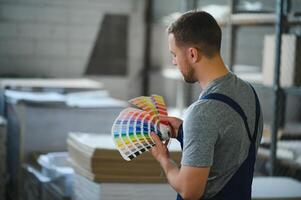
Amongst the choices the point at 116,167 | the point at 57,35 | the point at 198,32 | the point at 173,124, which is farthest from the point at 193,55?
the point at 57,35

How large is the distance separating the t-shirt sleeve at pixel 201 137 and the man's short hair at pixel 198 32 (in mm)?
177

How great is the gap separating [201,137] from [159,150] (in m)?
0.21

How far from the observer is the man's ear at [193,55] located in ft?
Result: 5.11

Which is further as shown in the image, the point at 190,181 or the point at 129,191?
the point at 129,191

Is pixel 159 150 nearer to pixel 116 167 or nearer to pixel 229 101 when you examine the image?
pixel 229 101

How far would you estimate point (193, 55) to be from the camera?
157 centimetres

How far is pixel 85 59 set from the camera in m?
5.81

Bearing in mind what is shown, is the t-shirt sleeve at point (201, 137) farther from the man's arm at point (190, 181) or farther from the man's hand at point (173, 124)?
the man's hand at point (173, 124)

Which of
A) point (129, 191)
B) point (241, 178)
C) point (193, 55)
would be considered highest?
point (193, 55)

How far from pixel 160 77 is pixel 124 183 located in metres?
3.53

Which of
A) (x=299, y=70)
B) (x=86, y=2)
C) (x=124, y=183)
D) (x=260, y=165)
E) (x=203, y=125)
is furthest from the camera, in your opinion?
(x=86, y=2)

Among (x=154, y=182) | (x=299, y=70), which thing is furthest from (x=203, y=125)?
(x=299, y=70)

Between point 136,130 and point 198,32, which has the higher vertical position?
point 198,32

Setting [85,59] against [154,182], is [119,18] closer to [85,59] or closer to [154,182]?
[85,59]
